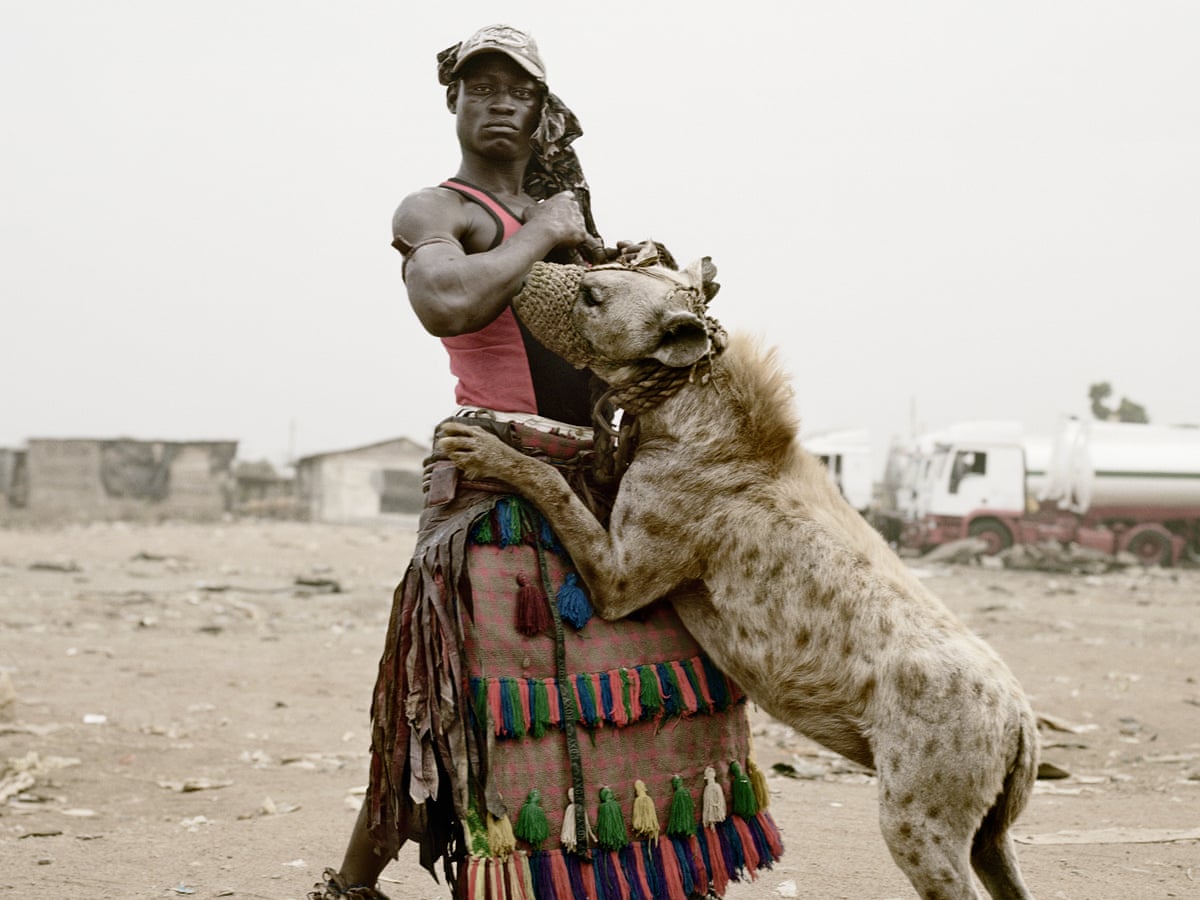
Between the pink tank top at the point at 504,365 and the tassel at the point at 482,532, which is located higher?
the pink tank top at the point at 504,365

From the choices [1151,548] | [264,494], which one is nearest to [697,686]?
[1151,548]

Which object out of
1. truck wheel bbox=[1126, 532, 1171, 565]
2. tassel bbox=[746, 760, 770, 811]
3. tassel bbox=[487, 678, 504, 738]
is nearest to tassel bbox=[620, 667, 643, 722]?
tassel bbox=[487, 678, 504, 738]

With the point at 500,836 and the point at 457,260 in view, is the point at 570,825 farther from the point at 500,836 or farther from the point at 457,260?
the point at 457,260

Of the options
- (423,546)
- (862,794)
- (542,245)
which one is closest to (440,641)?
(423,546)

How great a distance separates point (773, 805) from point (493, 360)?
3584mm

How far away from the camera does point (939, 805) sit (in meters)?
2.98

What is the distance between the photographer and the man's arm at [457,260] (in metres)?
3.04

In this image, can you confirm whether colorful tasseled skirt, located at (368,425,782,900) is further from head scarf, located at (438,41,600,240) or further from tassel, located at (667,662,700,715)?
head scarf, located at (438,41,600,240)

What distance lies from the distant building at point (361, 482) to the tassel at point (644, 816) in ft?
122

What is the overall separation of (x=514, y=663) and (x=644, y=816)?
0.53m

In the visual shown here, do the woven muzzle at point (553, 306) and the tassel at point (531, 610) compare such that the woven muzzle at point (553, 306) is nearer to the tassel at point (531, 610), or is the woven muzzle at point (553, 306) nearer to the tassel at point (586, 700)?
the tassel at point (531, 610)

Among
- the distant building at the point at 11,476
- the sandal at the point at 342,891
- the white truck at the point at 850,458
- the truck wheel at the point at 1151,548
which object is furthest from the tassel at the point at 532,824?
the distant building at the point at 11,476

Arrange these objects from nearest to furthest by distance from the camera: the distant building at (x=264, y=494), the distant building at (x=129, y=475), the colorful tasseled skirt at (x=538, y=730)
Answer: the colorful tasseled skirt at (x=538, y=730) < the distant building at (x=129, y=475) < the distant building at (x=264, y=494)

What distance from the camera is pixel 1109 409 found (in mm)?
39938
